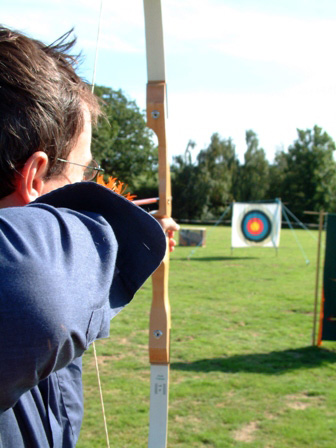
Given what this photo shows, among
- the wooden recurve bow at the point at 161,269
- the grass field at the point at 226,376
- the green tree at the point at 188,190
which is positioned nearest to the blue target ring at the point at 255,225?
the grass field at the point at 226,376

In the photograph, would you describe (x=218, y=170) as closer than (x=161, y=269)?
No

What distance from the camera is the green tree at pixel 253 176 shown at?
116ft

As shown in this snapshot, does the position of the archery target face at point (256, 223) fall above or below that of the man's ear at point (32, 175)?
below

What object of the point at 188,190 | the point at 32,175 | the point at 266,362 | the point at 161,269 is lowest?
the point at 188,190

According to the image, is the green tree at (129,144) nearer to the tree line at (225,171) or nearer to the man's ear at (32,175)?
the tree line at (225,171)

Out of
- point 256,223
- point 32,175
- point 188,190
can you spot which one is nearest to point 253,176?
point 188,190

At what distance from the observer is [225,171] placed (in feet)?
116

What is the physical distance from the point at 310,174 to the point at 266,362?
32.5 m

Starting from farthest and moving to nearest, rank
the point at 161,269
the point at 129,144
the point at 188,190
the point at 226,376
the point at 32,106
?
the point at 188,190 → the point at 129,144 → the point at 226,376 → the point at 161,269 → the point at 32,106

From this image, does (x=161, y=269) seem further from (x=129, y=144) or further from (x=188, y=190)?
(x=188, y=190)

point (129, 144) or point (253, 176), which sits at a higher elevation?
point (129, 144)

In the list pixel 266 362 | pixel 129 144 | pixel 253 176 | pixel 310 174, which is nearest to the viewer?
pixel 266 362

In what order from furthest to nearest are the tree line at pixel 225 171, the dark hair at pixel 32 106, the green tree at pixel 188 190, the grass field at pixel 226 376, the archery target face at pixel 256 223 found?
1. the green tree at pixel 188 190
2. the tree line at pixel 225 171
3. the archery target face at pixel 256 223
4. the grass field at pixel 226 376
5. the dark hair at pixel 32 106

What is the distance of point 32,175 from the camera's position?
1.68ft
